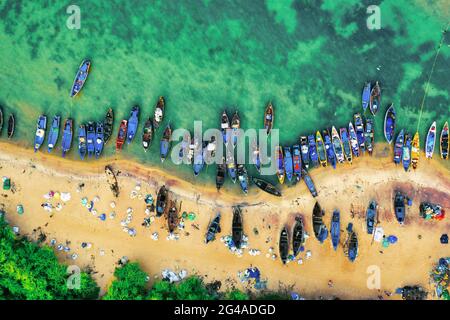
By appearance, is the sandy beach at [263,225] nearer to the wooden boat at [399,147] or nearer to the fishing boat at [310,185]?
the fishing boat at [310,185]

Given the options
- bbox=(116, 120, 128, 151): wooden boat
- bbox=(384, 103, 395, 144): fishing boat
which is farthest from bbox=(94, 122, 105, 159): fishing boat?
bbox=(384, 103, 395, 144): fishing boat

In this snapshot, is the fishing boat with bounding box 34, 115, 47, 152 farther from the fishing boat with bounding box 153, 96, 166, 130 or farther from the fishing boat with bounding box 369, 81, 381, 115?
the fishing boat with bounding box 369, 81, 381, 115

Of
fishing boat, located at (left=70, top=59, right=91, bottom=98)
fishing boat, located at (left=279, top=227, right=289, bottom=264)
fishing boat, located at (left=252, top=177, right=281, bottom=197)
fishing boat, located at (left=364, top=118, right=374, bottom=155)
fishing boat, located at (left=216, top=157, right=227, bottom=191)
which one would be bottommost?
fishing boat, located at (left=279, top=227, right=289, bottom=264)

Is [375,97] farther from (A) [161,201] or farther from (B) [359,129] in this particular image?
(A) [161,201]

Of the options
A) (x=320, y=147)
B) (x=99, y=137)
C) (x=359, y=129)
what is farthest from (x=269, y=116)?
(x=99, y=137)

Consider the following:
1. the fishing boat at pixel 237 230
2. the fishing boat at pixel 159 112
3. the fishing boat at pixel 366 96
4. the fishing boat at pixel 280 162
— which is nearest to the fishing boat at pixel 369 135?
the fishing boat at pixel 366 96
